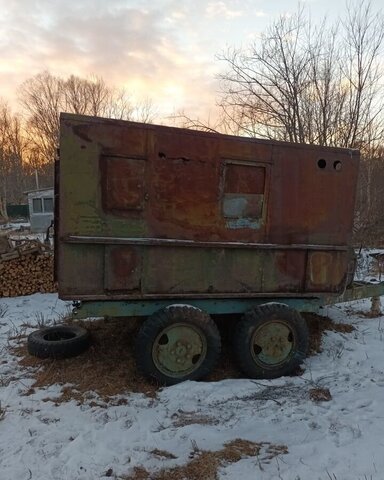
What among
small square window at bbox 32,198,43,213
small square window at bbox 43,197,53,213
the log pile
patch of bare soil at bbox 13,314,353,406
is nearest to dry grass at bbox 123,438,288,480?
patch of bare soil at bbox 13,314,353,406

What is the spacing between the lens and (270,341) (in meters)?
4.91

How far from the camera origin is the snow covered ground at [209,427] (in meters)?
3.10

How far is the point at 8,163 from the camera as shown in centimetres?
5462

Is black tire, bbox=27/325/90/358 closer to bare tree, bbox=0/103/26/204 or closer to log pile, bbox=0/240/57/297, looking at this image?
log pile, bbox=0/240/57/297


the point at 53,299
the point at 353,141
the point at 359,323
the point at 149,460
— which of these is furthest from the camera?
the point at 353,141

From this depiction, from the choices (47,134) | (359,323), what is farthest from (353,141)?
(47,134)

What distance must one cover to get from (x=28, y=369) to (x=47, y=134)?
141 ft

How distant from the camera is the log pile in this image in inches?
343

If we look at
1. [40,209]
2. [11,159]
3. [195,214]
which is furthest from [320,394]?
[11,159]

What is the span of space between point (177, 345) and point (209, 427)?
108 cm

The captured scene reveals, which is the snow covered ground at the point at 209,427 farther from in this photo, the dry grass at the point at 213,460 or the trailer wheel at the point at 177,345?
the trailer wheel at the point at 177,345

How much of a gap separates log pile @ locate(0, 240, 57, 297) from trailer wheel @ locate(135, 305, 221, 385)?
510 cm

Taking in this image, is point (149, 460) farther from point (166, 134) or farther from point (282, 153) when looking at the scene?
point (282, 153)

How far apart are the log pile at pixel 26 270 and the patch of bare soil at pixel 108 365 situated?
3.04 m
